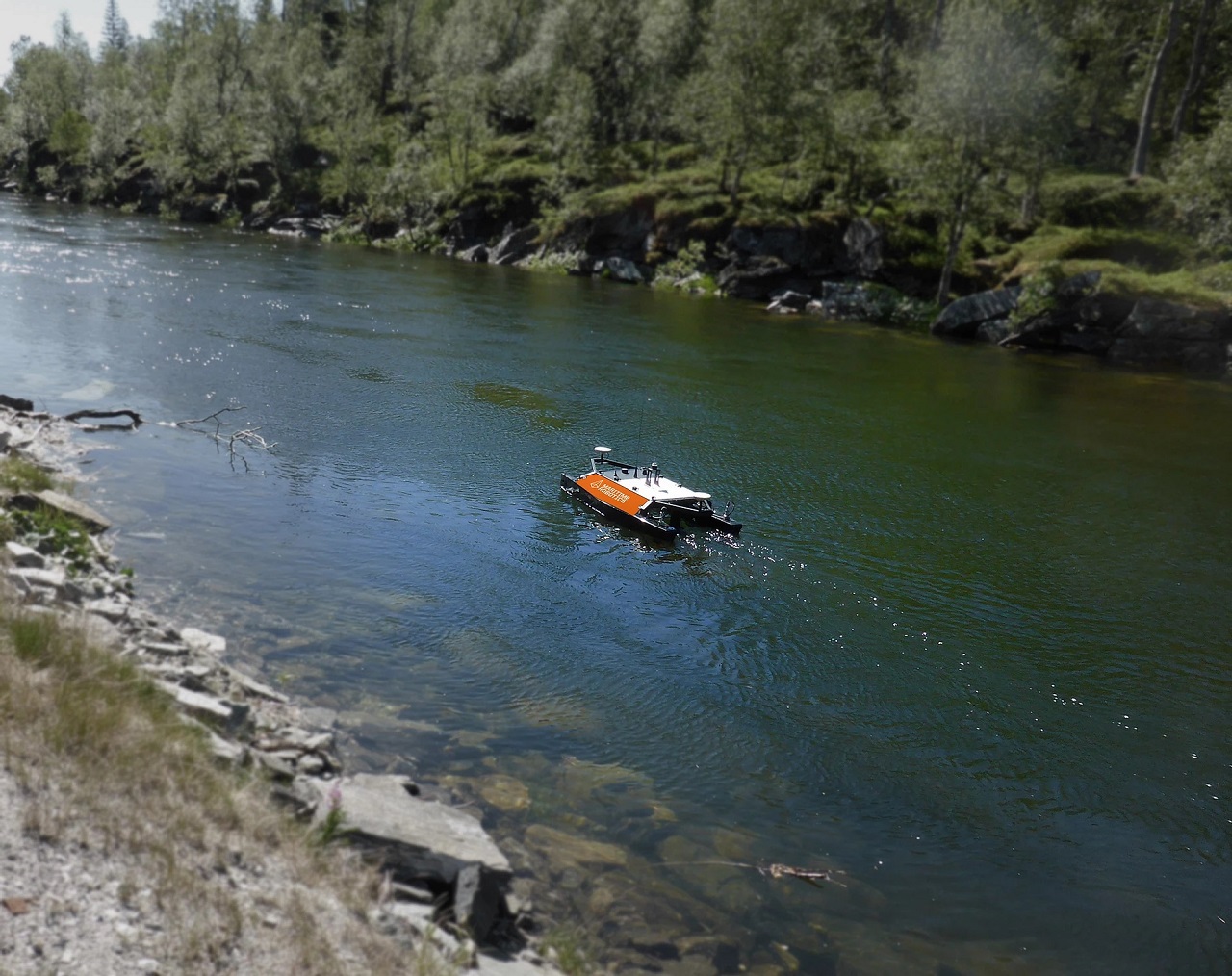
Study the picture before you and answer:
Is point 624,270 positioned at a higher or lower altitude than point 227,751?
higher

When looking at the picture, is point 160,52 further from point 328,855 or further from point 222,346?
point 328,855

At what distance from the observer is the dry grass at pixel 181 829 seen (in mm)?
7094

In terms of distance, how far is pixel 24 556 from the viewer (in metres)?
14.3

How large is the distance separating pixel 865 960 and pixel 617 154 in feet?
330

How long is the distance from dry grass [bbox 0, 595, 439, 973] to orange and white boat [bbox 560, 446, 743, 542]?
16.6 meters

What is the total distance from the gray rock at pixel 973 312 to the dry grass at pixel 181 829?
2534 inches

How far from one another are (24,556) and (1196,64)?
91.7 m

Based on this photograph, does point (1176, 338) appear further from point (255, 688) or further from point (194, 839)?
point (194, 839)

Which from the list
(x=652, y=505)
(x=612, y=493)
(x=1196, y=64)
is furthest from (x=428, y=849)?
(x=1196, y=64)

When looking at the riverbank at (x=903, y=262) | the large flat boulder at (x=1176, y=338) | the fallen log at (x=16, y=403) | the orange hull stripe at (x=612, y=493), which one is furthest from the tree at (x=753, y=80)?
the fallen log at (x=16, y=403)

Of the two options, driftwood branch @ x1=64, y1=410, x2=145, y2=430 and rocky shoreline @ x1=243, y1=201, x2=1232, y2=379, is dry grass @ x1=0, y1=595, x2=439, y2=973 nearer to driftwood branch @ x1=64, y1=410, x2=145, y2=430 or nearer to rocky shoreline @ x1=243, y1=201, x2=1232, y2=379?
driftwood branch @ x1=64, y1=410, x2=145, y2=430

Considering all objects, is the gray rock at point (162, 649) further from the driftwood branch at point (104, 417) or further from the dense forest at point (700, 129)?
the dense forest at point (700, 129)

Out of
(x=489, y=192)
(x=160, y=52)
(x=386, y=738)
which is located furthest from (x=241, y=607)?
(x=160, y=52)

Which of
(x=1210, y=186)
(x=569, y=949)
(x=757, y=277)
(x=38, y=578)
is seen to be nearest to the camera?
(x=569, y=949)
